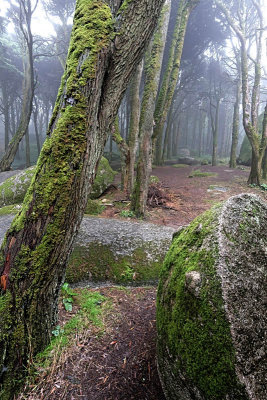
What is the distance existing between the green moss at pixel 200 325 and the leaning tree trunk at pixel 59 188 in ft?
3.58

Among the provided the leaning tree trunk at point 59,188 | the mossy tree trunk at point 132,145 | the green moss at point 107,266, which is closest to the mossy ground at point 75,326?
the leaning tree trunk at point 59,188

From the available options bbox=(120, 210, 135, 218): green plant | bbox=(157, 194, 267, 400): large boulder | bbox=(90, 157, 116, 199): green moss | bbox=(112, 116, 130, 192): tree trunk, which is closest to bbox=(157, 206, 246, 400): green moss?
bbox=(157, 194, 267, 400): large boulder

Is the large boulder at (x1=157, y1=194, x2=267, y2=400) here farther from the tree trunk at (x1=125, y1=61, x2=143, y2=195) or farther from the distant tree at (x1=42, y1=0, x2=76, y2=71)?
the distant tree at (x1=42, y1=0, x2=76, y2=71)

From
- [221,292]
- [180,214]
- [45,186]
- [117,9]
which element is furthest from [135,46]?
[180,214]

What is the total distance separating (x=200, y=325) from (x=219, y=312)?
0.17 metres

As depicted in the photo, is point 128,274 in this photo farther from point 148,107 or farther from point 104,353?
point 148,107

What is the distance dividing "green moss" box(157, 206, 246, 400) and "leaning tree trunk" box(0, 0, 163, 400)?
3.58ft

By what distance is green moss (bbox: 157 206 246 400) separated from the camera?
1.29m

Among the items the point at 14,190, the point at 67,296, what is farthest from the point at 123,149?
the point at 67,296

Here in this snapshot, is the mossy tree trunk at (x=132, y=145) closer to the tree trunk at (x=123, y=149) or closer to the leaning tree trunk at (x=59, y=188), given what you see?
the tree trunk at (x=123, y=149)

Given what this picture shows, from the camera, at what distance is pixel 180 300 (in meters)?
1.62

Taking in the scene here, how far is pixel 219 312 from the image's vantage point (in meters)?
1.34

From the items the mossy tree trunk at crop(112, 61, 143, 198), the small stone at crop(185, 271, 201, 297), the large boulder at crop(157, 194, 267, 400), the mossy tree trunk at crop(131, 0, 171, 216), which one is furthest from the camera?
the mossy tree trunk at crop(112, 61, 143, 198)

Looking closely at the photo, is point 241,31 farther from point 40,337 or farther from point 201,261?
point 40,337
